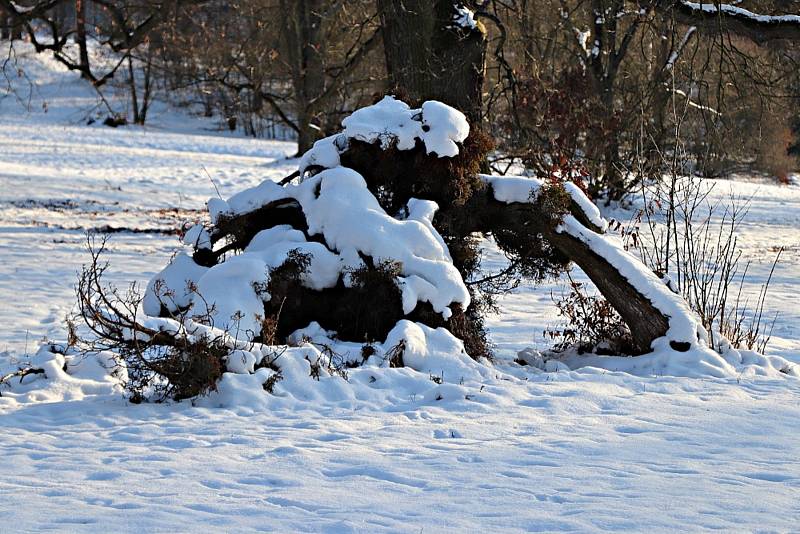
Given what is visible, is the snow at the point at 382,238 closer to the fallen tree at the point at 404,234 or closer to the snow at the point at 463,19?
the fallen tree at the point at 404,234

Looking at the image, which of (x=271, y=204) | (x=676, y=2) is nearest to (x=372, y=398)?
(x=271, y=204)

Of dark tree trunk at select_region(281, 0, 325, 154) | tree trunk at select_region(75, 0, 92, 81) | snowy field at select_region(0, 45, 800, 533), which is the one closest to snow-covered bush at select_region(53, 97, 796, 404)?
snowy field at select_region(0, 45, 800, 533)

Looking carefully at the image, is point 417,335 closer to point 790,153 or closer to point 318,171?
point 318,171

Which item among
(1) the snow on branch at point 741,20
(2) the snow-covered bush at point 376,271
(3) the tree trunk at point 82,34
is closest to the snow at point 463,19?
(1) the snow on branch at point 741,20

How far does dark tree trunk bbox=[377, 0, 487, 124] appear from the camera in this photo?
10.4 m

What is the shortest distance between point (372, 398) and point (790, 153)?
35621mm

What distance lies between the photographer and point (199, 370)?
6285mm

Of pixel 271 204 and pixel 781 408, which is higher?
pixel 271 204

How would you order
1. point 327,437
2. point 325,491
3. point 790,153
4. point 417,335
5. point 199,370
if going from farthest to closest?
point 790,153 → point 417,335 → point 199,370 → point 327,437 → point 325,491

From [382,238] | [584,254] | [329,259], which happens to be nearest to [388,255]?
[382,238]

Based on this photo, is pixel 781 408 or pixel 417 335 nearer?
pixel 781 408

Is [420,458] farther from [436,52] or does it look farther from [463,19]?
[463,19]

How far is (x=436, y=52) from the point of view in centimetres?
1045

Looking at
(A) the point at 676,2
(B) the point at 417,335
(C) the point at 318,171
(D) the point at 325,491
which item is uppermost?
(A) the point at 676,2
